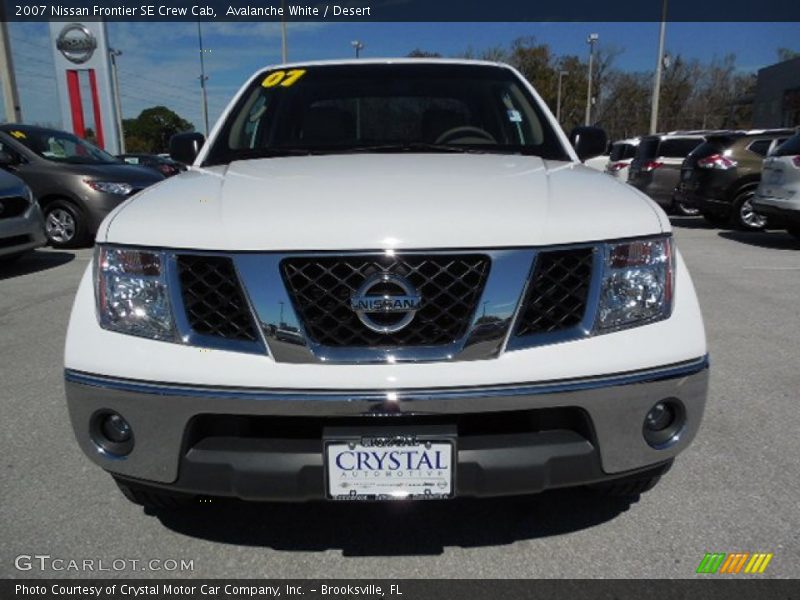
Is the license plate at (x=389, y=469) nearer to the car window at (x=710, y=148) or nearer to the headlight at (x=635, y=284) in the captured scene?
the headlight at (x=635, y=284)

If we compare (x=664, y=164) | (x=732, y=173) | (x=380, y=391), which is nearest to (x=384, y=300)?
(x=380, y=391)

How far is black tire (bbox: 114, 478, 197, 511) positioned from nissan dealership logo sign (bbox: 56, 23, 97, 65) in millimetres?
24057

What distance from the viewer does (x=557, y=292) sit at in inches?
70.2

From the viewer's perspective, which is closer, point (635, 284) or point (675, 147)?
point (635, 284)

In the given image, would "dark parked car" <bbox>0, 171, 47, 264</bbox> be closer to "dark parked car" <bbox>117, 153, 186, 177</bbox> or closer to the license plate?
the license plate

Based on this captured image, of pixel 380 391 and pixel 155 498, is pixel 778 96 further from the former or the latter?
pixel 155 498

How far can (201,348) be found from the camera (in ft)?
5.74

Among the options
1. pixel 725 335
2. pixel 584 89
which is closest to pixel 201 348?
pixel 725 335

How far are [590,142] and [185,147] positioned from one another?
210 cm

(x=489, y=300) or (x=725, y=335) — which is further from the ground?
(x=489, y=300)

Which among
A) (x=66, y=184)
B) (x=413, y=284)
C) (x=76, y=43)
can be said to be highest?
(x=76, y=43)

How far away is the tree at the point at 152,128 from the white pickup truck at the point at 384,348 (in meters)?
72.5

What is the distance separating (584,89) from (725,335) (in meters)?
51.8

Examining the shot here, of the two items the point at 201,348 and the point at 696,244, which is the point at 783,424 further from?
the point at 696,244
